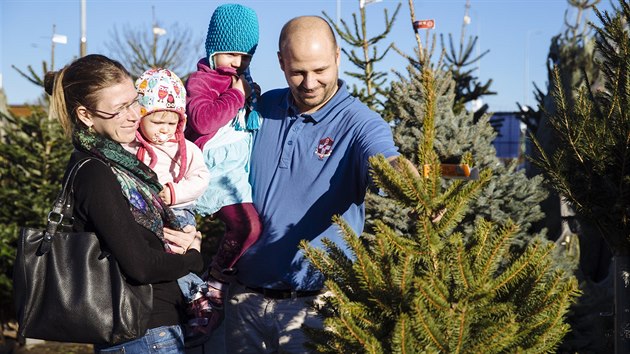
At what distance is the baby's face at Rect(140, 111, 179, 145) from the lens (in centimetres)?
322

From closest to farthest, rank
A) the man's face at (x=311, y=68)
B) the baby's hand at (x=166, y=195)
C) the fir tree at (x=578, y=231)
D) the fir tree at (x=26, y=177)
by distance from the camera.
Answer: the baby's hand at (x=166, y=195), the man's face at (x=311, y=68), the fir tree at (x=578, y=231), the fir tree at (x=26, y=177)

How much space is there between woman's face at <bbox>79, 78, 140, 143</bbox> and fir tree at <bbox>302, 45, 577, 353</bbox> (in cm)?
96

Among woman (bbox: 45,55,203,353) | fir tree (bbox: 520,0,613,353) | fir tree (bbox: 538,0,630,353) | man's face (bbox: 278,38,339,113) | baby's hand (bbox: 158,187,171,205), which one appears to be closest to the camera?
woman (bbox: 45,55,203,353)

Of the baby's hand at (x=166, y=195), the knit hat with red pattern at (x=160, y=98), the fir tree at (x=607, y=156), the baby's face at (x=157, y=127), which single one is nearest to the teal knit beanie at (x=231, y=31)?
the knit hat with red pattern at (x=160, y=98)

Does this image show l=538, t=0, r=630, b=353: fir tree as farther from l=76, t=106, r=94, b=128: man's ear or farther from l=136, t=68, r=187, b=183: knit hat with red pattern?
l=76, t=106, r=94, b=128: man's ear

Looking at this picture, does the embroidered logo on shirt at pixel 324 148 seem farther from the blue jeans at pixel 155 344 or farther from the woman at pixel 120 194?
the blue jeans at pixel 155 344

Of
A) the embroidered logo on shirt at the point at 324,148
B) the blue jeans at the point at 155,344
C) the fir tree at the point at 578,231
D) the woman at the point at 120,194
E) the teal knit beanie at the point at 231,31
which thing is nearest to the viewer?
the woman at the point at 120,194

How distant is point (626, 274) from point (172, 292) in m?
2.68

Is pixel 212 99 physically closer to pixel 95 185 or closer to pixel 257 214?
pixel 257 214

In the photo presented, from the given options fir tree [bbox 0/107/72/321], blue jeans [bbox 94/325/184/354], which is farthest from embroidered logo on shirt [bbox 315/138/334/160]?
fir tree [bbox 0/107/72/321]

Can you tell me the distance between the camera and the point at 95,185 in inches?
105

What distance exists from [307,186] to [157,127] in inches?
28.0

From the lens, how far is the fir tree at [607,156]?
412cm

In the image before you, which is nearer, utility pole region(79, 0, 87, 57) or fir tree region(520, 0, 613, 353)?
fir tree region(520, 0, 613, 353)
